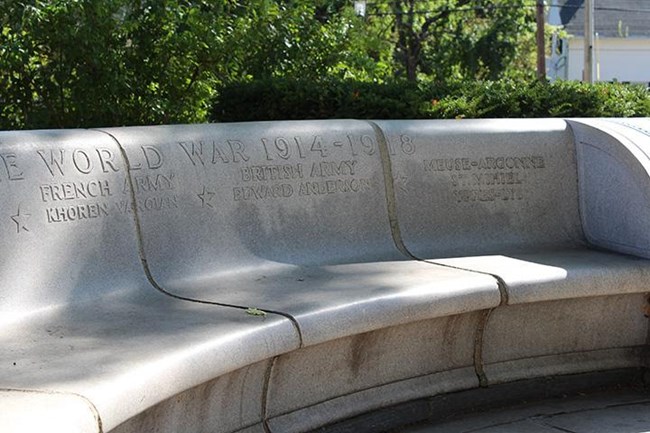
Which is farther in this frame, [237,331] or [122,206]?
[122,206]

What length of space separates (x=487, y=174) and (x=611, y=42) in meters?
43.8

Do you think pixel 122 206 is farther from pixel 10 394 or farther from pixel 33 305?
pixel 10 394

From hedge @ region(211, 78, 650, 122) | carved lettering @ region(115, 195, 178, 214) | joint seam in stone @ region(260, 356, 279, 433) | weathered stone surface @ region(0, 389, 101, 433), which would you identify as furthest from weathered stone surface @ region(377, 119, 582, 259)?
weathered stone surface @ region(0, 389, 101, 433)

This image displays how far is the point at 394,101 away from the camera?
708cm

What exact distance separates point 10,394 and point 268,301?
4.83 ft

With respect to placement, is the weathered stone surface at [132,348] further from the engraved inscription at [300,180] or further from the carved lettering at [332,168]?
the carved lettering at [332,168]

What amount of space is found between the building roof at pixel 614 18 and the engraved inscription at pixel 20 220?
44.3 metres

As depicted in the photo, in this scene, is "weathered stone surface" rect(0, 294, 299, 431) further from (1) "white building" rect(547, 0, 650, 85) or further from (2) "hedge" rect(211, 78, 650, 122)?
(1) "white building" rect(547, 0, 650, 85)

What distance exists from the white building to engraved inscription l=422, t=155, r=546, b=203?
41.5 meters

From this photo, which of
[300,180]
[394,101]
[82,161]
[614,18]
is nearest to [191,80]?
[394,101]

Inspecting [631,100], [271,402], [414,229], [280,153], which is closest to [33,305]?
[271,402]

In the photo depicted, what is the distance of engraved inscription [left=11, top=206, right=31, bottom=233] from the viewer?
416 centimetres

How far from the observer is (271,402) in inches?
170

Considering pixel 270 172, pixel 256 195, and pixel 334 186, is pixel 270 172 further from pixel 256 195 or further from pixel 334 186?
pixel 334 186
